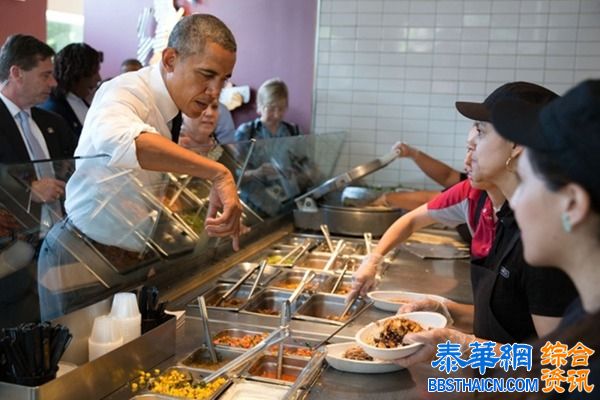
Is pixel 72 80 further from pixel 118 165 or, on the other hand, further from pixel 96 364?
pixel 96 364

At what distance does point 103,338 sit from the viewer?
5.29 feet

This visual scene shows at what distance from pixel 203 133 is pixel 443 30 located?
2.49 metres

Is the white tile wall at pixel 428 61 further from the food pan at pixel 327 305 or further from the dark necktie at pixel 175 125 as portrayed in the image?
the dark necktie at pixel 175 125

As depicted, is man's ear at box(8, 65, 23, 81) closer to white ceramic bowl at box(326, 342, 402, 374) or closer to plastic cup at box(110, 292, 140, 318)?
plastic cup at box(110, 292, 140, 318)

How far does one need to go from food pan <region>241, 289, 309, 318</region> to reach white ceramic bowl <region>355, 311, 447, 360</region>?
1.71 feet

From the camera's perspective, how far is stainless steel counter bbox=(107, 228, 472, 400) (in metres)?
1.67

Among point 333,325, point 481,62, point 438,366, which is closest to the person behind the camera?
point 438,366

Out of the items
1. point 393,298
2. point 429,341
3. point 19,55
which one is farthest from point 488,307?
point 19,55

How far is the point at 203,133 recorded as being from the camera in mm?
3191

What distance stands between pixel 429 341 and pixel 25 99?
2556 millimetres

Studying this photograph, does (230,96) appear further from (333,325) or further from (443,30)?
(333,325)

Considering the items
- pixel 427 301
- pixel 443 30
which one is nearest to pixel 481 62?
pixel 443 30

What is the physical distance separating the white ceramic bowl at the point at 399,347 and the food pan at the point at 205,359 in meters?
0.40

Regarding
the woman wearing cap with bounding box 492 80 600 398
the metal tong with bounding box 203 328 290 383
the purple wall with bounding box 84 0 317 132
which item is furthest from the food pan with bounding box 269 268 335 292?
the purple wall with bounding box 84 0 317 132
